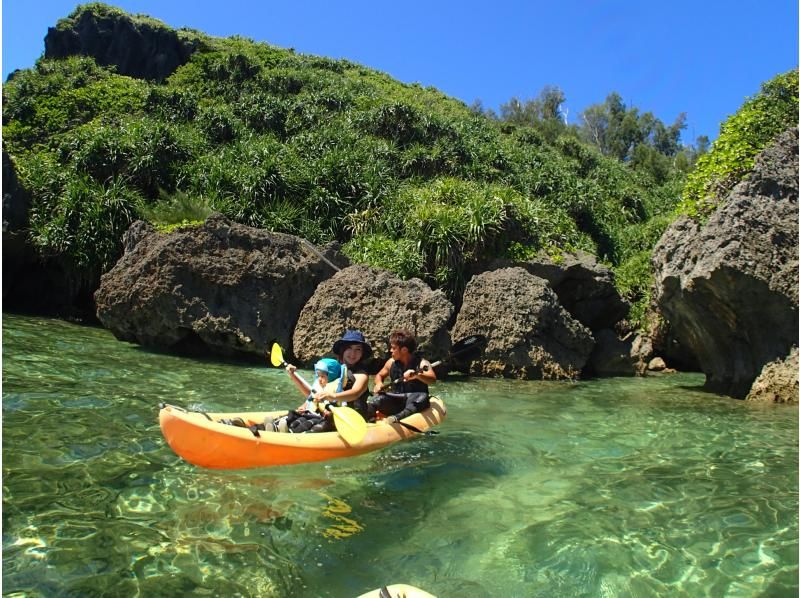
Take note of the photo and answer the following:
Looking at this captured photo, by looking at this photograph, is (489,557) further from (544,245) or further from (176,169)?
(176,169)

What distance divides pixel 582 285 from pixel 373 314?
17.5 feet

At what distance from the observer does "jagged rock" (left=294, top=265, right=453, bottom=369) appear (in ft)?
34.0

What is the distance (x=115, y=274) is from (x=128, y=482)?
751 centimetres

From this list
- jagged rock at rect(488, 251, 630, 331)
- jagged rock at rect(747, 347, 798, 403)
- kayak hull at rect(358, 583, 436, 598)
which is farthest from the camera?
jagged rock at rect(488, 251, 630, 331)

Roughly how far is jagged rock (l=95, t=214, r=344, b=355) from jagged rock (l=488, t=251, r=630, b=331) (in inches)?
190

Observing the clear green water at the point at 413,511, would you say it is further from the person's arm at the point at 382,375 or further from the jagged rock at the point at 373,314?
the jagged rock at the point at 373,314

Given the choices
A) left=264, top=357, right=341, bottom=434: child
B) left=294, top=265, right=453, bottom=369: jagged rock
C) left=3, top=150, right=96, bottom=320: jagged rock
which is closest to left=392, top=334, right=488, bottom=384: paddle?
left=294, top=265, right=453, bottom=369: jagged rock

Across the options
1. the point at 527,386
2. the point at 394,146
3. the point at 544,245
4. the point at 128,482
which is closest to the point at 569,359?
the point at 527,386

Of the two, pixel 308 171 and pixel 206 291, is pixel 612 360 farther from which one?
pixel 308 171

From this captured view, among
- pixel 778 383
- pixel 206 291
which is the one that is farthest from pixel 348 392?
pixel 778 383

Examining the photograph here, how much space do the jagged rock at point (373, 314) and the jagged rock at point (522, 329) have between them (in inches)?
33.2

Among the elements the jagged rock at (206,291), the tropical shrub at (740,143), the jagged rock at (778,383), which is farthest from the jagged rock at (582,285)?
the jagged rock at (206,291)

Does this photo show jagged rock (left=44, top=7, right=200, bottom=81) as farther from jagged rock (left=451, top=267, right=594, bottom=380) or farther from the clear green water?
the clear green water

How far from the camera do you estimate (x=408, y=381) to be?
6492mm
